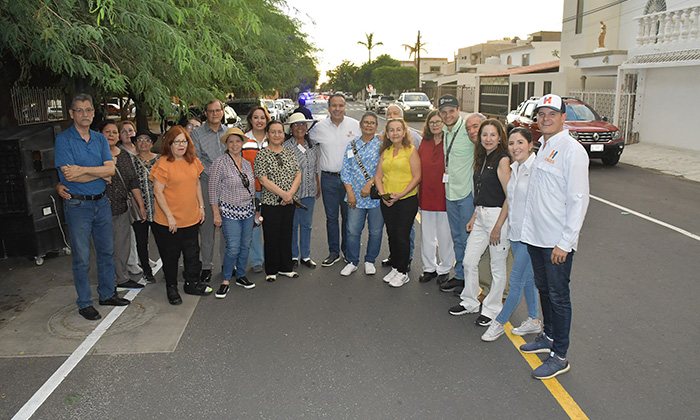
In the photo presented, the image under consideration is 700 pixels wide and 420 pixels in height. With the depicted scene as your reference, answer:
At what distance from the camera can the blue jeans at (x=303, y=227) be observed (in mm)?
6816

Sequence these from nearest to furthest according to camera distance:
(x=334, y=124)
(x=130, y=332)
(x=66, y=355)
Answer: (x=66, y=355)
(x=130, y=332)
(x=334, y=124)

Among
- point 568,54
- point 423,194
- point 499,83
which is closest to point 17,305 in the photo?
point 423,194

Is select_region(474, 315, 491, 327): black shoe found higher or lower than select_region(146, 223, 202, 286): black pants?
lower

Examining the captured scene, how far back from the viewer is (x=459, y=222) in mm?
5832

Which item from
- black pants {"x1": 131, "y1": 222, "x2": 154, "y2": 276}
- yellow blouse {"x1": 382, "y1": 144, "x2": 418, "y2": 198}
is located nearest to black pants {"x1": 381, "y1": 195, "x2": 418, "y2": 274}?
yellow blouse {"x1": 382, "y1": 144, "x2": 418, "y2": 198}

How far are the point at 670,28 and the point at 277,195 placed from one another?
17749 mm

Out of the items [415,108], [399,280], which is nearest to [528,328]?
[399,280]

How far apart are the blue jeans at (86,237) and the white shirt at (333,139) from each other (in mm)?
2475

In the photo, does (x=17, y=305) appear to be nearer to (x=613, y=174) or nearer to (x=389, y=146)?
(x=389, y=146)

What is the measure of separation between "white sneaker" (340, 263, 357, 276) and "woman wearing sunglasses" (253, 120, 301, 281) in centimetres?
56

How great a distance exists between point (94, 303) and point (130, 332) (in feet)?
3.17

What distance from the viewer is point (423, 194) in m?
6.11

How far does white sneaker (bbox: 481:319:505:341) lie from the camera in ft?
15.8

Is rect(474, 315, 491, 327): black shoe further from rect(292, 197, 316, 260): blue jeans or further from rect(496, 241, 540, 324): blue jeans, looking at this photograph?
rect(292, 197, 316, 260): blue jeans
